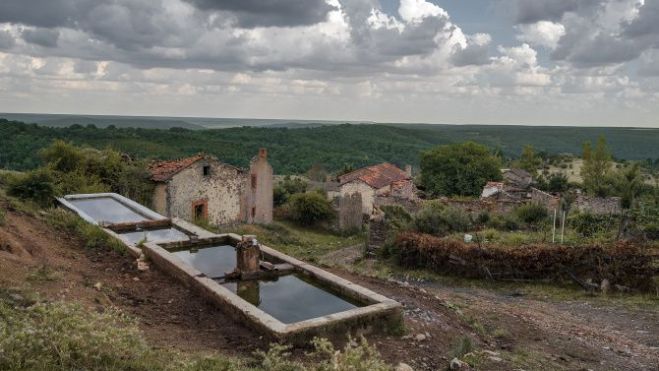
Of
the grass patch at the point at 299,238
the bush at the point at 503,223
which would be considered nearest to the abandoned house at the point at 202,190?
the grass patch at the point at 299,238

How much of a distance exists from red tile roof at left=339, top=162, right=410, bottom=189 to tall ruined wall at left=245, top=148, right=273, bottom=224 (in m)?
6.10

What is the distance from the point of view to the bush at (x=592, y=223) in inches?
664

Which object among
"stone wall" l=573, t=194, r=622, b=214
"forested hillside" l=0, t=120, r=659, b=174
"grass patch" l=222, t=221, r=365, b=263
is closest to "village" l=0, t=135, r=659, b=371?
"grass patch" l=222, t=221, r=365, b=263

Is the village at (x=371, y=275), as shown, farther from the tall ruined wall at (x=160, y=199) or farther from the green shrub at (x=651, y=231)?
the green shrub at (x=651, y=231)

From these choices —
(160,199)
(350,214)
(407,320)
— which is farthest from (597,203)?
(407,320)

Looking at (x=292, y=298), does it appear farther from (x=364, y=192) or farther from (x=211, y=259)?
(x=364, y=192)

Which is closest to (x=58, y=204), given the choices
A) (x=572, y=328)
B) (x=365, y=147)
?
(x=572, y=328)

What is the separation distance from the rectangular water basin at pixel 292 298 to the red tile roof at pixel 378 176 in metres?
25.1

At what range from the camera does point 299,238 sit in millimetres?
29125

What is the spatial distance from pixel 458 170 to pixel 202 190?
2668 centimetres

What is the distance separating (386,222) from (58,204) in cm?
1008

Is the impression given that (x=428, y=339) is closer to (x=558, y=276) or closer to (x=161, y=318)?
(x=161, y=318)

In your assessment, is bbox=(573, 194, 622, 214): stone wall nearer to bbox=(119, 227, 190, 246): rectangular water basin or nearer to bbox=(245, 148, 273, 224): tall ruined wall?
bbox=(245, 148, 273, 224): tall ruined wall

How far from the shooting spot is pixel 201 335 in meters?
6.75
